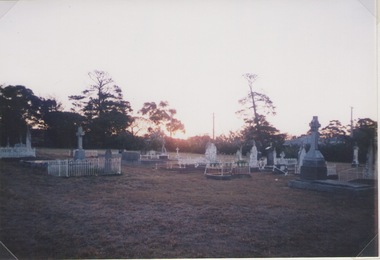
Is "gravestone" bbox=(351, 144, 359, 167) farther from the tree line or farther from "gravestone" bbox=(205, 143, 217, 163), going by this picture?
"gravestone" bbox=(205, 143, 217, 163)

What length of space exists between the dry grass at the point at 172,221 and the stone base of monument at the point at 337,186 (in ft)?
0.90

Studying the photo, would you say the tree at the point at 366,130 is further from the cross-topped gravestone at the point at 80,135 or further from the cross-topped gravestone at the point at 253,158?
the cross-topped gravestone at the point at 80,135

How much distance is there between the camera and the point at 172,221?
4.98 m

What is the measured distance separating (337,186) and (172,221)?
4376 millimetres

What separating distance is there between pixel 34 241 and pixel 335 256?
492 cm

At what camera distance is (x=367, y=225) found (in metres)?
5.23

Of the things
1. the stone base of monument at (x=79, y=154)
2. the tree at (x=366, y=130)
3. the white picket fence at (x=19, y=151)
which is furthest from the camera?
the stone base of monument at (x=79, y=154)

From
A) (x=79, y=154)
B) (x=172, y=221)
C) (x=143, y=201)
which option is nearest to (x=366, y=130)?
(x=172, y=221)

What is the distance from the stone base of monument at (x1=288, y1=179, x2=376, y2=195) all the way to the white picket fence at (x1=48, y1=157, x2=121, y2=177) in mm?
5560

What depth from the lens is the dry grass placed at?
427 cm

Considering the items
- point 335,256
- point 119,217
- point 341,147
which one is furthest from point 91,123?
point 341,147

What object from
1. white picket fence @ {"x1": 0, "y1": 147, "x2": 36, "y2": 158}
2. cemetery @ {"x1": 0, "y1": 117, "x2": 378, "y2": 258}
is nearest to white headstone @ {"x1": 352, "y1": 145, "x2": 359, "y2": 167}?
cemetery @ {"x1": 0, "y1": 117, "x2": 378, "y2": 258}

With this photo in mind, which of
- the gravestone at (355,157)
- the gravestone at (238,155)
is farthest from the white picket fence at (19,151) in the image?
the gravestone at (355,157)

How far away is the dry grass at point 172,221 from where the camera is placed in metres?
4.27
